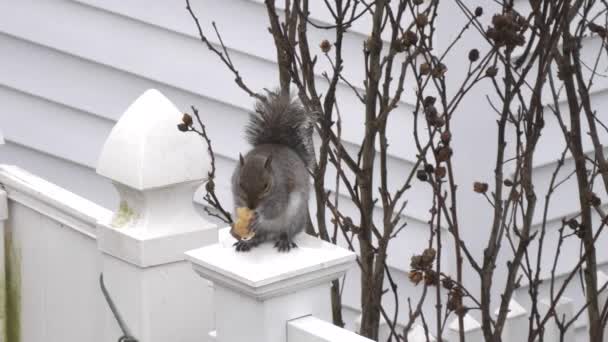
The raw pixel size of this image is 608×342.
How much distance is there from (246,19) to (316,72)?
1.45ft

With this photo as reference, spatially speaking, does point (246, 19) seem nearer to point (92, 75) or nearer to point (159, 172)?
point (92, 75)

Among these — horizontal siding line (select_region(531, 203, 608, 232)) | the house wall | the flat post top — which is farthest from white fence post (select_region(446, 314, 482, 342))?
the flat post top

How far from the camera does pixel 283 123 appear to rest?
2123 mm

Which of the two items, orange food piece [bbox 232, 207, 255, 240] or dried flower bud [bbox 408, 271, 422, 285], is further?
dried flower bud [bbox 408, 271, 422, 285]

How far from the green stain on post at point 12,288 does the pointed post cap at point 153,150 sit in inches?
32.4

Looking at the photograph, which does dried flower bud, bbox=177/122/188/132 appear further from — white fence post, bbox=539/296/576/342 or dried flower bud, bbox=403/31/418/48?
white fence post, bbox=539/296/576/342

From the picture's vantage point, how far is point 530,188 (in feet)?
7.58

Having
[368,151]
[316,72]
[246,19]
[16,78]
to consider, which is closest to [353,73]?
[316,72]

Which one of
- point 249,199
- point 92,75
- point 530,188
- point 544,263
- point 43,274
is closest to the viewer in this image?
point 249,199

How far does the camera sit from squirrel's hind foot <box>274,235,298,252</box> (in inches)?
71.9

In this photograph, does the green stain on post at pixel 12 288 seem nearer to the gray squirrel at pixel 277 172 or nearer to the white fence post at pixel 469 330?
the gray squirrel at pixel 277 172

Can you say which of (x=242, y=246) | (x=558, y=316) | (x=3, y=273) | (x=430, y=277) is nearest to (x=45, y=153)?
(x=3, y=273)

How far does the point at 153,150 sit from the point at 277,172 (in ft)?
0.77

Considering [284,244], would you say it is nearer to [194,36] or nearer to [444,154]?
[444,154]
